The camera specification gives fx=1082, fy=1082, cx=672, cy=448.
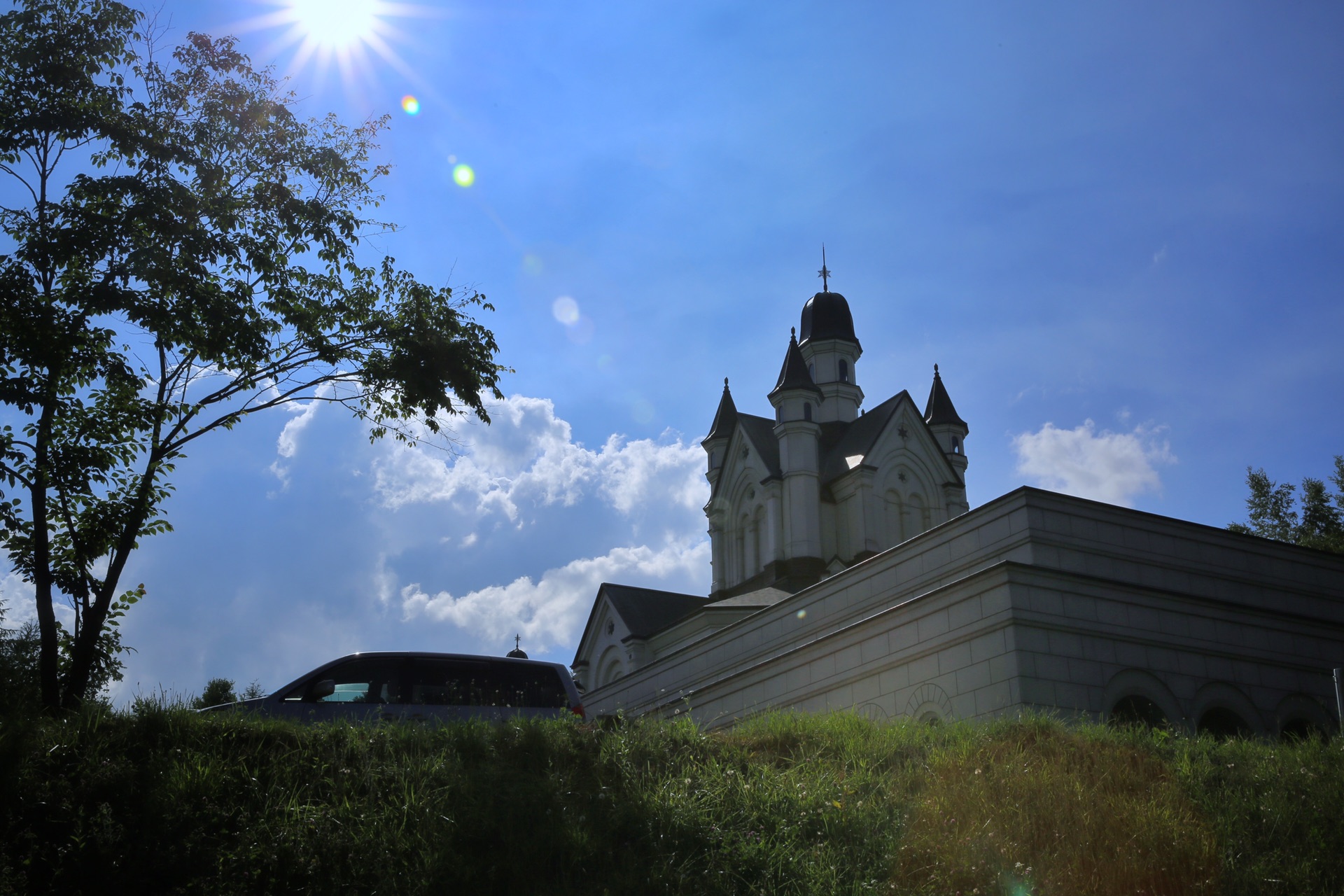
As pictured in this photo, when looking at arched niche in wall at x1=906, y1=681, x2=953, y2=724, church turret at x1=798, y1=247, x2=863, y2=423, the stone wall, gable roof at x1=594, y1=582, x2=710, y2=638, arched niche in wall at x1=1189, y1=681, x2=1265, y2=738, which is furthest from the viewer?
church turret at x1=798, y1=247, x2=863, y2=423

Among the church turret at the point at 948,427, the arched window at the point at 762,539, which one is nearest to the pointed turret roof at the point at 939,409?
the church turret at the point at 948,427

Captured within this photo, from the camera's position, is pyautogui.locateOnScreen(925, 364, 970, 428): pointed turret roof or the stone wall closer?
the stone wall

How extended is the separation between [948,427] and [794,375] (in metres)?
8.28

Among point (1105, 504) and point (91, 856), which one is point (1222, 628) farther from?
point (91, 856)

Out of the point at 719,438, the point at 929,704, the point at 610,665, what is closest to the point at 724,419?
the point at 719,438

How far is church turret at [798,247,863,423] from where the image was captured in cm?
4400

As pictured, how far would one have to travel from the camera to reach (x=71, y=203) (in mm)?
12188

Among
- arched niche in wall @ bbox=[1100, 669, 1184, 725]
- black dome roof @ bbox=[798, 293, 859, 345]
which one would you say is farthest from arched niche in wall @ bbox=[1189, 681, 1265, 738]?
black dome roof @ bbox=[798, 293, 859, 345]

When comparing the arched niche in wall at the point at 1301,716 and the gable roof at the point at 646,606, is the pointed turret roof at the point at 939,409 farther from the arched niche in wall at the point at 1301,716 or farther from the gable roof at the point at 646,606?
the arched niche in wall at the point at 1301,716

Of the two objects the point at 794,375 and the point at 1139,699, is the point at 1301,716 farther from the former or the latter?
the point at 794,375

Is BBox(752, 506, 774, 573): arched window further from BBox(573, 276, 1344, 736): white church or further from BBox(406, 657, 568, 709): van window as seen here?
BBox(406, 657, 568, 709): van window

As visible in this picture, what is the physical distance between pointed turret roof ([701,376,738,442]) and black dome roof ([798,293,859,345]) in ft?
13.2

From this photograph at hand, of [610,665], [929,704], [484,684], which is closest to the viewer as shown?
[484,684]

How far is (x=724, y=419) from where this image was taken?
4644cm
